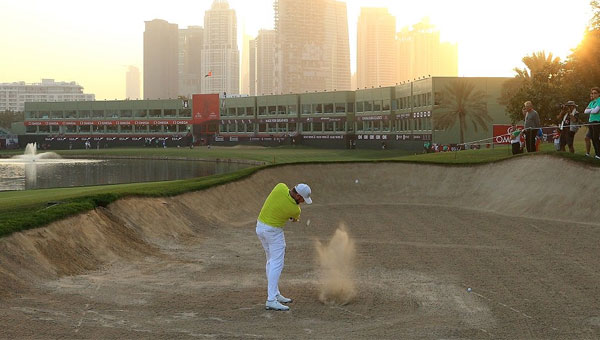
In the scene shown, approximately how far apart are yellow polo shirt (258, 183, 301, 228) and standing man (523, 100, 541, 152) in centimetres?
2295

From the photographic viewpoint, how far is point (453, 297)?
14.8 m

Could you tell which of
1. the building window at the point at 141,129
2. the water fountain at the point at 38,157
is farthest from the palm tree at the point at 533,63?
the building window at the point at 141,129

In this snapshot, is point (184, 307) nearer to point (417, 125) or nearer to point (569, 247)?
point (569, 247)

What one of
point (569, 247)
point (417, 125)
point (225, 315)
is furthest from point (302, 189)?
point (417, 125)

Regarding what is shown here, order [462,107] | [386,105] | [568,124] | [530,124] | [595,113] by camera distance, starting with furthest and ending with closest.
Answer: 1. [386,105]
2. [462,107]
3. [530,124]
4. [568,124]
5. [595,113]

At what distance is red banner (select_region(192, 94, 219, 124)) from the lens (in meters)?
142

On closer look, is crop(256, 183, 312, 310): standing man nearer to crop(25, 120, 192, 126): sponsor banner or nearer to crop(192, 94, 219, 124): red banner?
crop(192, 94, 219, 124): red banner

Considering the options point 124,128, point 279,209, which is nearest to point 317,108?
point 124,128

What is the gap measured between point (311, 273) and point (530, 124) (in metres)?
21.0

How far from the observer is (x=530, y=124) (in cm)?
3394

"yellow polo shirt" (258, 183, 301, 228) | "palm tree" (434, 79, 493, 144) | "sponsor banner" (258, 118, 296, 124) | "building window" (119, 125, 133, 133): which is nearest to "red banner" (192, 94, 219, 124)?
"sponsor banner" (258, 118, 296, 124)

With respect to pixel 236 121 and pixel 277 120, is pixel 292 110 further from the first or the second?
pixel 236 121

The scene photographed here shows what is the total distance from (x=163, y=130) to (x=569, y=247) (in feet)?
442

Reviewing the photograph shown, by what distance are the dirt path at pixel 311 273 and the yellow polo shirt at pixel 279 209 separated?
1984 millimetres
